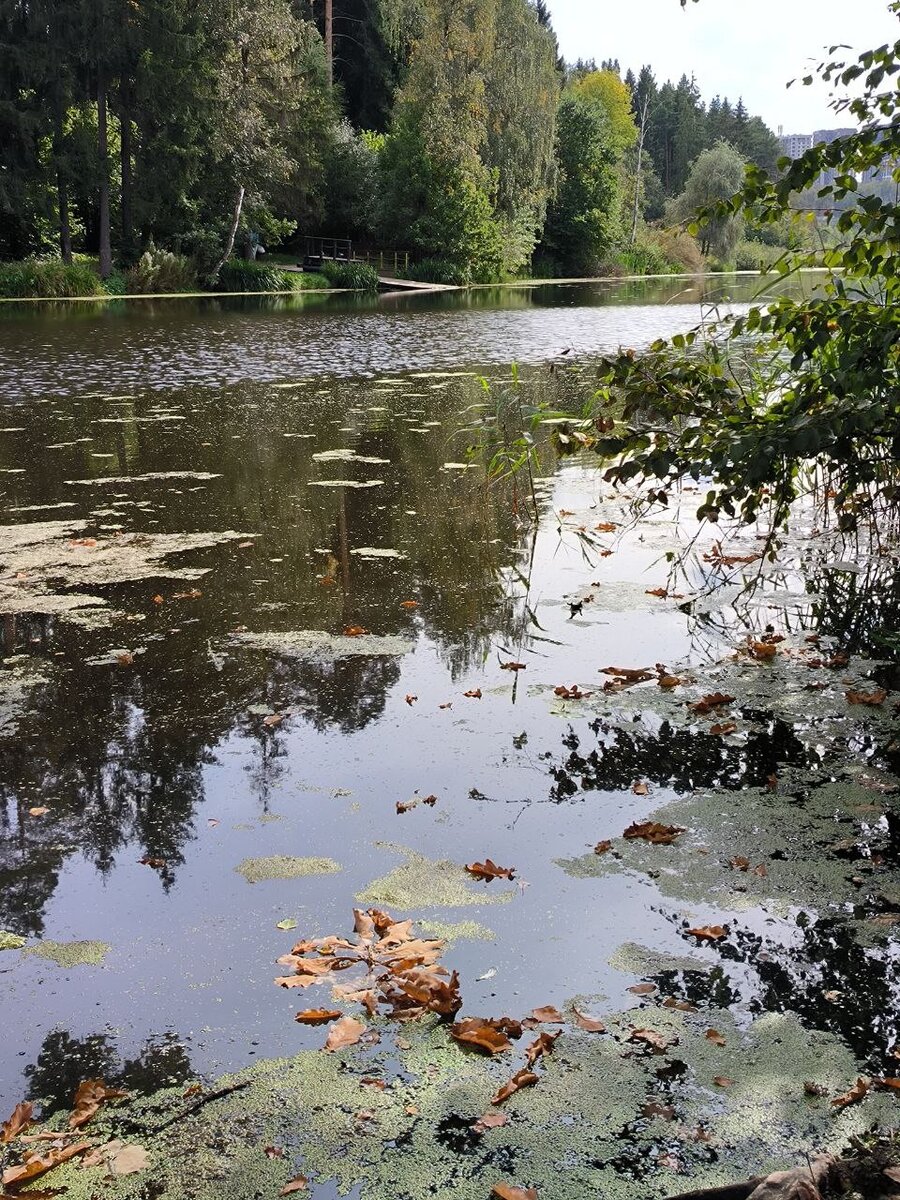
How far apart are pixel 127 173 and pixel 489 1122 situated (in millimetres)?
37607

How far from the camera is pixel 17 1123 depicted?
245cm

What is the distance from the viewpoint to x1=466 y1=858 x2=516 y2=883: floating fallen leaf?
3439 mm

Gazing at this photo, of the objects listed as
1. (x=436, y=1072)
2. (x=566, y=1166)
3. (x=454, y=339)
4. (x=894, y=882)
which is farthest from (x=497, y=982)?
(x=454, y=339)

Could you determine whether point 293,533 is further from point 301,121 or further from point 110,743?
point 301,121

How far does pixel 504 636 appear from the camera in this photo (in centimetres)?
564

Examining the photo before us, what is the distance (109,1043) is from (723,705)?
9.12 feet

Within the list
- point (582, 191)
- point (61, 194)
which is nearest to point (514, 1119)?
point (61, 194)

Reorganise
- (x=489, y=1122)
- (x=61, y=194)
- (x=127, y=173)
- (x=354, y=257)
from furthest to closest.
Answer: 1. (x=354, y=257)
2. (x=127, y=173)
3. (x=61, y=194)
4. (x=489, y=1122)

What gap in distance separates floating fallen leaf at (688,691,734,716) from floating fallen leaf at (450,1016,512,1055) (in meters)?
2.19

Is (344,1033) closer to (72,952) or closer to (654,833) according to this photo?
(72,952)

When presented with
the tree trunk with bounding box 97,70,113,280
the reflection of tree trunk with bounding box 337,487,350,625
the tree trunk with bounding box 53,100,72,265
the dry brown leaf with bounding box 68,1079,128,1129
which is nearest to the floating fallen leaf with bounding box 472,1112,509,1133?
the dry brown leaf with bounding box 68,1079,128,1129

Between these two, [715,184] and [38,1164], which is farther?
[715,184]

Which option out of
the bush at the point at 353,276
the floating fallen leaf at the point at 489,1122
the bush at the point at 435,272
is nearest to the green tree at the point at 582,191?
the bush at the point at 435,272

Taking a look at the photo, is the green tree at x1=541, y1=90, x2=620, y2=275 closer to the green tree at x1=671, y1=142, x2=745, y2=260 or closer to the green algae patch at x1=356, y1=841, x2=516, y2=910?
the green tree at x1=671, y1=142, x2=745, y2=260
